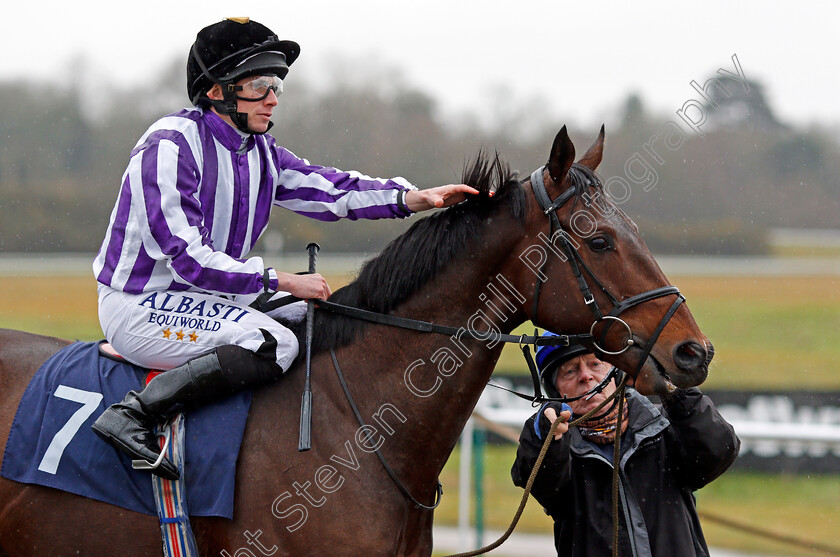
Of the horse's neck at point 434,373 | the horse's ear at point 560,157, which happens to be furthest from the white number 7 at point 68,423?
the horse's ear at point 560,157

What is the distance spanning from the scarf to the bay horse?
1.18 ft

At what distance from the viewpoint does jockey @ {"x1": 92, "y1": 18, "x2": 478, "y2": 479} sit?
8.27 feet

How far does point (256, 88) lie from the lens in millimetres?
2822

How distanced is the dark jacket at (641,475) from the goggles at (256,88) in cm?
145

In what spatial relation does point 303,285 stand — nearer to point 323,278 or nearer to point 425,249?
point 323,278

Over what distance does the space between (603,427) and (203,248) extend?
1.49 metres

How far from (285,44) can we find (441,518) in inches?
229

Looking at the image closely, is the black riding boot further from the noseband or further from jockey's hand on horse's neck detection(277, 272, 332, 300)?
the noseband

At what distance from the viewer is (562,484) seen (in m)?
2.83

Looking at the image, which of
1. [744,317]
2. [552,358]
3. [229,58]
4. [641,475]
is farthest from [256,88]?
[744,317]

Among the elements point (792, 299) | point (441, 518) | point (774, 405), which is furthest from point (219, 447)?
point (792, 299)

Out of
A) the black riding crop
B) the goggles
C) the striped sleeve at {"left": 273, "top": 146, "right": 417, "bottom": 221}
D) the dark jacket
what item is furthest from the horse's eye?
the goggles

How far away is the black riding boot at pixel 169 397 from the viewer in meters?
2.47

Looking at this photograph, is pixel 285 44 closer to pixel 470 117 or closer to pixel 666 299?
pixel 666 299
